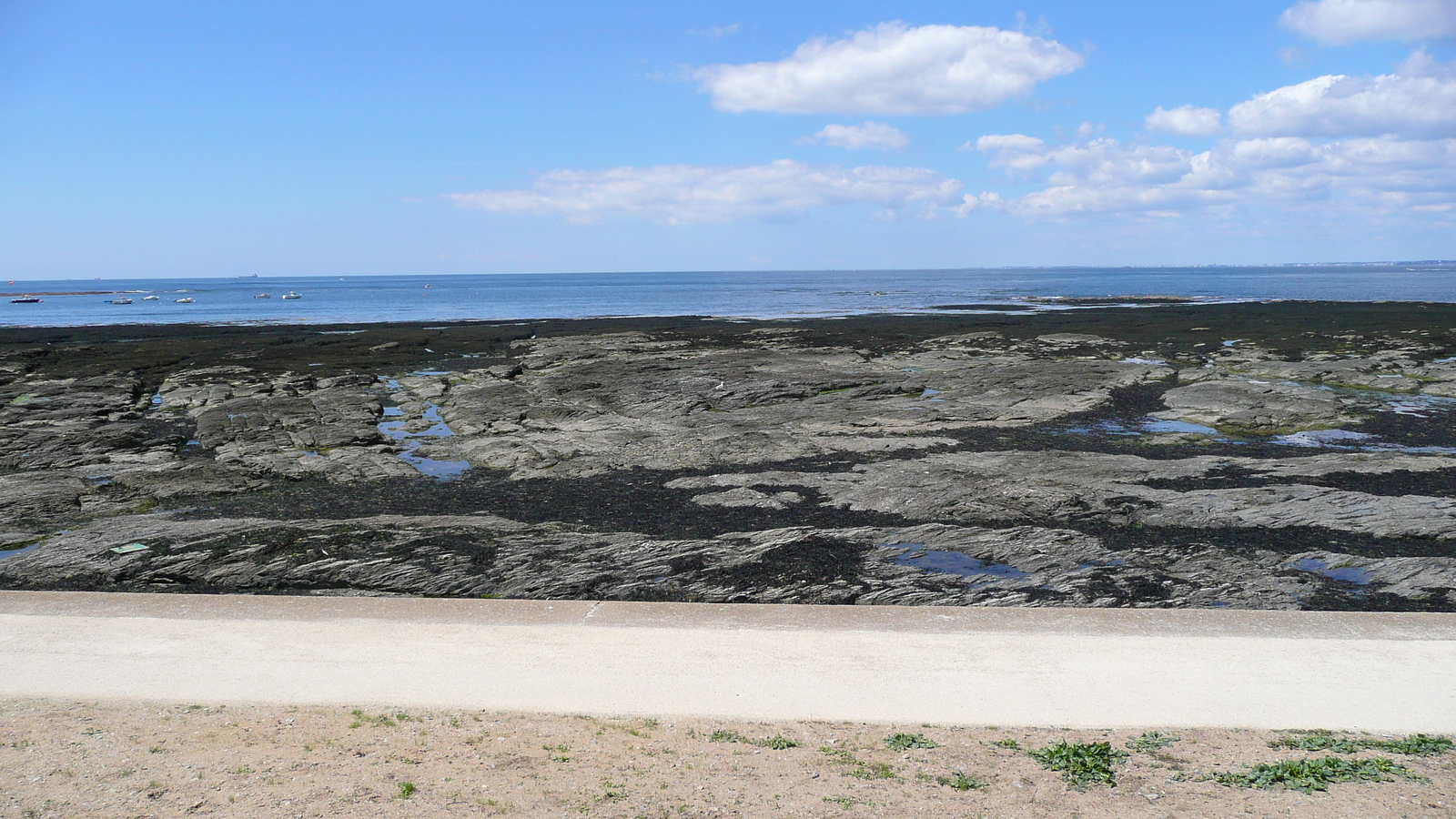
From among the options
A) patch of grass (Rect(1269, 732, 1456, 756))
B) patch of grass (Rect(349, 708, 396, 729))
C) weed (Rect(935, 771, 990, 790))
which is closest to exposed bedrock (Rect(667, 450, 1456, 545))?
patch of grass (Rect(1269, 732, 1456, 756))

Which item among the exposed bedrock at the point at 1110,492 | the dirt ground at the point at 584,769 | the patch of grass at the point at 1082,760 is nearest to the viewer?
the dirt ground at the point at 584,769

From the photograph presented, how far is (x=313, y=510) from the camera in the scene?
14484mm

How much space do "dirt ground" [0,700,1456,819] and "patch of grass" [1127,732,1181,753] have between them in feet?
0.15

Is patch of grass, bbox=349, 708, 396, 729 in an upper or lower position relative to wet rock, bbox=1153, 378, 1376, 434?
lower

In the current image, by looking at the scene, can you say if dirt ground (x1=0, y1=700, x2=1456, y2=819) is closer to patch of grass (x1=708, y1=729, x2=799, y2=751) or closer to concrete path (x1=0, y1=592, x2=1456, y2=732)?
patch of grass (x1=708, y1=729, x2=799, y2=751)

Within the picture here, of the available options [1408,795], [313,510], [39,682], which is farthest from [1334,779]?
[313,510]

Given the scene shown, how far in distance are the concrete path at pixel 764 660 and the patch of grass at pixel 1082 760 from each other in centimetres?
44

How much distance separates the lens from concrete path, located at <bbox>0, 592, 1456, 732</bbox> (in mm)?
6961

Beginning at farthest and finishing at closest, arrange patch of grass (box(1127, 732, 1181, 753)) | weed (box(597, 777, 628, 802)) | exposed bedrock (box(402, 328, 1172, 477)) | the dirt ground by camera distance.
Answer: exposed bedrock (box(402, 328, 1172, 477))
patch of grass (box(1127, 732, 1181, 753))
weed (box(597, 777, 628, 802))
the dirt ground

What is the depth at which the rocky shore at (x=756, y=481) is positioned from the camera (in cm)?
1100

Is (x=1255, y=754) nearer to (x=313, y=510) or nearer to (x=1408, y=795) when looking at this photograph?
(x=1408, y=795)

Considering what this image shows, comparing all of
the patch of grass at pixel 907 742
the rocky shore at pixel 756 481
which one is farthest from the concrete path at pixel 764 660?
the rocky shore at pixel 756 481

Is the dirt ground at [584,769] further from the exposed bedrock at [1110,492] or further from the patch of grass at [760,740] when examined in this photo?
the exposed bedrock at [1110,492]

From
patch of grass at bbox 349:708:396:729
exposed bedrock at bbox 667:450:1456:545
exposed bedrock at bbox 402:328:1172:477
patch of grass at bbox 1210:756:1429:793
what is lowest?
patch of grass at bbox 349:708:396:729
